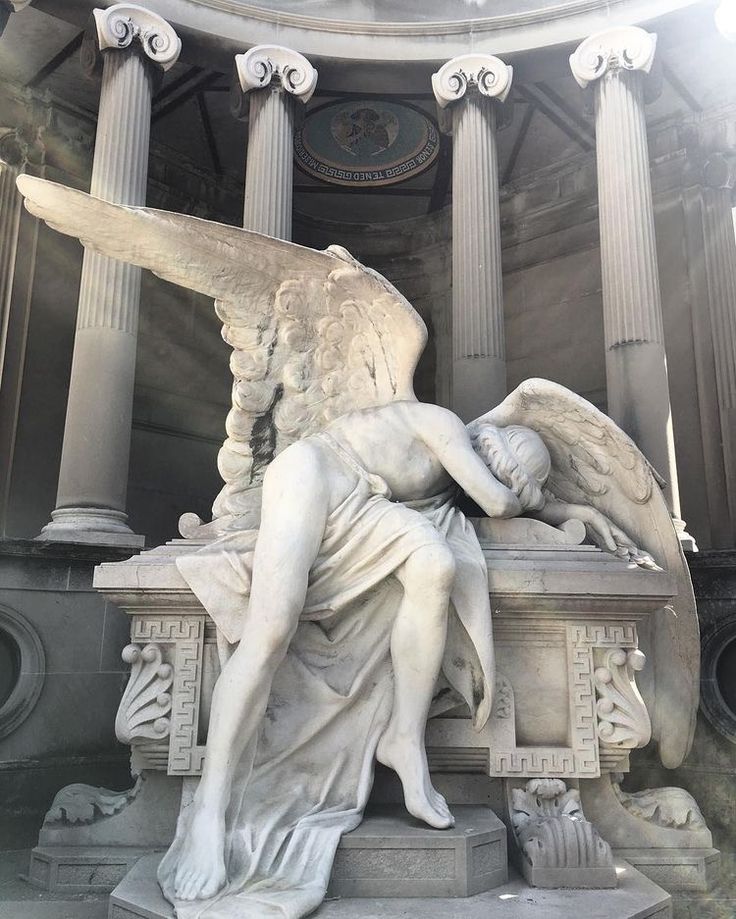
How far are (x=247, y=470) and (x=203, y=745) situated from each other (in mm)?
1535

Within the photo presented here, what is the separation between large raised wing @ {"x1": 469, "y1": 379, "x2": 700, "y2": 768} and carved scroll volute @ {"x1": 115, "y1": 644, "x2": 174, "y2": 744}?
7.31 ft

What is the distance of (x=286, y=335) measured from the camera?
475 cm

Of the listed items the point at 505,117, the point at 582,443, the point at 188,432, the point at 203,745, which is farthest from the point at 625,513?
the point at 188,432

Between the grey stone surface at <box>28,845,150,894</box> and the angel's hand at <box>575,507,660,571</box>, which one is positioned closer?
the grey stone surface at <box>28,845,150,894</box>

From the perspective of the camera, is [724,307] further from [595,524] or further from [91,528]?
[91,528]

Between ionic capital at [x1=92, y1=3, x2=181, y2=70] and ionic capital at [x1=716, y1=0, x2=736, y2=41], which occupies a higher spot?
ionic capital at [x1=716, y1=0, x2=736, y2=41]

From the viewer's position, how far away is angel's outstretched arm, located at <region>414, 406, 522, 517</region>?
4359 millimetres

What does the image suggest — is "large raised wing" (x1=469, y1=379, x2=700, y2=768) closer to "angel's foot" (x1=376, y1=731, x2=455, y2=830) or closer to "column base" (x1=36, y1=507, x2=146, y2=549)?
"angel's foot" (x1=376, y1=731, x2=455, y2=830)

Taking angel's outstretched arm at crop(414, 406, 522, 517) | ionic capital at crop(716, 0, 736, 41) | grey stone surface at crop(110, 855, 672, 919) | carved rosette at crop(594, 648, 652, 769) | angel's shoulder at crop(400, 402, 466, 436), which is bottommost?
grey stone surface at crop(110, 855, 672, 919)

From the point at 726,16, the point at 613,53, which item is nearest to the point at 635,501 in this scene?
the point at 613,53

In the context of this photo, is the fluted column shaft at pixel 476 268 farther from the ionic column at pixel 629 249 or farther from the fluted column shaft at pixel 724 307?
the fluted column shaft at pixel 724 307

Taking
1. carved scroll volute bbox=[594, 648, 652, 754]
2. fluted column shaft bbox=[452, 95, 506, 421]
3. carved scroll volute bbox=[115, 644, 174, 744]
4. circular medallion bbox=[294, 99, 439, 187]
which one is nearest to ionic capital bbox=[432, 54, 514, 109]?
fluted column shaft bbox=[452, 95, 506, 421]

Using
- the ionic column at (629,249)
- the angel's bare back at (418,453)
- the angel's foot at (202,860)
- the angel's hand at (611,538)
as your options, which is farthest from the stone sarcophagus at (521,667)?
the ionic column at (629,249)

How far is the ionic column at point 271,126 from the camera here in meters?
11.1
